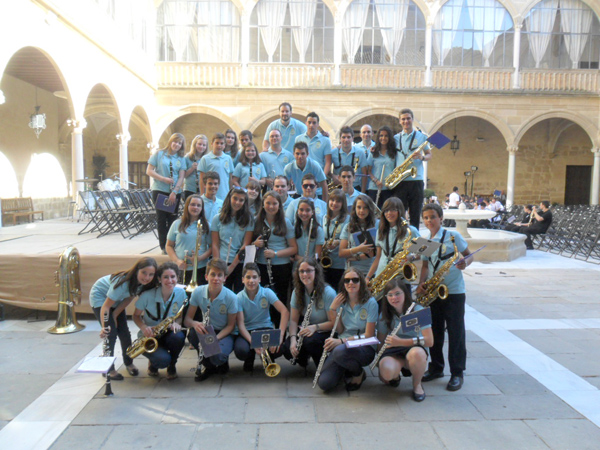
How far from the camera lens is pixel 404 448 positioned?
116 inches

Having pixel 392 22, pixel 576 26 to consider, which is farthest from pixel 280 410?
pixel 576 26

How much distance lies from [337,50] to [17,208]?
10844 millimetres

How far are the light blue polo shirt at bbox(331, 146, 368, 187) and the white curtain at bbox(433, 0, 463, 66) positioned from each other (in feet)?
43.2

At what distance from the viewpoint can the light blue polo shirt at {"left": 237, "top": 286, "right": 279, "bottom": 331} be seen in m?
4.23

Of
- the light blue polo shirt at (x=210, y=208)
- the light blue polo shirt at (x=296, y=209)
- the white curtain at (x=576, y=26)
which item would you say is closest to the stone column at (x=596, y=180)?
the white curtain at (x=576, y=26)

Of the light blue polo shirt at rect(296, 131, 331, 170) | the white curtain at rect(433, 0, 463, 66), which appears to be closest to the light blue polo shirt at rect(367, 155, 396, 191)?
the light blue polo shirt at rect(296, 131, 331, 170)

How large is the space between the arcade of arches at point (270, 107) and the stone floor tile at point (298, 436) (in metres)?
10.2

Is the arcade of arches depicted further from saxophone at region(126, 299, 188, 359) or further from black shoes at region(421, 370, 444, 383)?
black shoes at region(421, 370, 444, 383)

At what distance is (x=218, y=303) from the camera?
13.6 ft

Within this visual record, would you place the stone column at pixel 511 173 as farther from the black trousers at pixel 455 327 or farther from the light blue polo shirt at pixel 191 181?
the black trousers at pixel 455 327

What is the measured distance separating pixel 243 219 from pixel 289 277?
0.70 meters

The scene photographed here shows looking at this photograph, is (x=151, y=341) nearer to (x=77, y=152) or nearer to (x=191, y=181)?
(x=191, y=181)

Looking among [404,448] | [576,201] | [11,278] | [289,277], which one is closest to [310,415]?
[404,448]

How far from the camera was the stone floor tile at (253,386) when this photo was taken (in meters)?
3.76
